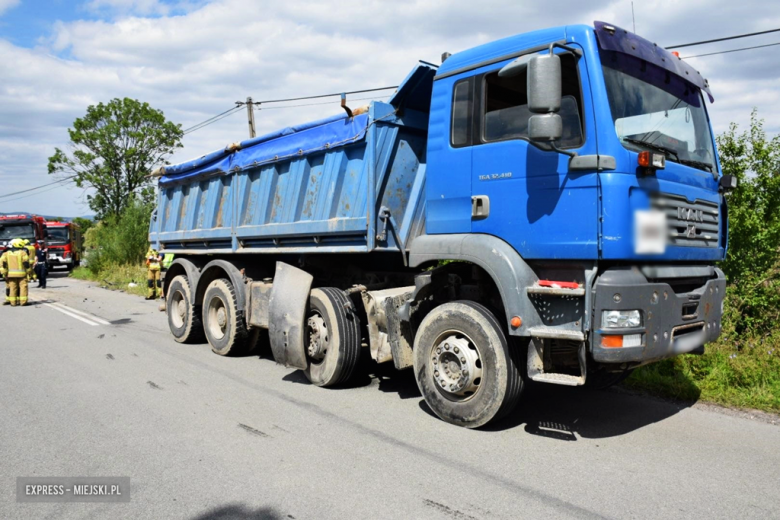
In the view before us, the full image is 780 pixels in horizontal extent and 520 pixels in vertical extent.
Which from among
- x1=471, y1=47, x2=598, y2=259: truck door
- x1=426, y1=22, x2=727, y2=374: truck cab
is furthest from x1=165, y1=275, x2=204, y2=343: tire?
x1=471, y1=47, x2=598, y2=259: truck door

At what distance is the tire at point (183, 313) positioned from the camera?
8992mm

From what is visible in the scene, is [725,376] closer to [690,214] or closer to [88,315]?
[690,214]

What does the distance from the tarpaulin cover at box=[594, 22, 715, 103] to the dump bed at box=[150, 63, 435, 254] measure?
182cm

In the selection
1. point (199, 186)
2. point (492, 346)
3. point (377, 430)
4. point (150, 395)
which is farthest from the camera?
point (199, 186)

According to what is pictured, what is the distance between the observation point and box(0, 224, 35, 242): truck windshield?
25.2 meters

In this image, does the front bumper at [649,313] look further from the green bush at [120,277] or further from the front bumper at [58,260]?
the front bumper at [58,260]

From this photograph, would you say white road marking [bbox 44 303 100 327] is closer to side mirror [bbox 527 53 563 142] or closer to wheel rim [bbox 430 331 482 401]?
wheel rim [bbox 430 331 482 401]

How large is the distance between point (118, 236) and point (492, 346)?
22782 mm

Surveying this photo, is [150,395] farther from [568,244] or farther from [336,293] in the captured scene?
[568,244]

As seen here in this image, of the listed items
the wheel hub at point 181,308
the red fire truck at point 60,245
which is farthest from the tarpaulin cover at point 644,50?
the red fire truck at point 60,245

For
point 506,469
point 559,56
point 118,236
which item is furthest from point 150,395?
point 118,236

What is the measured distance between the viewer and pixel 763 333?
670 cm

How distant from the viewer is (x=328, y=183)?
21.1 feet

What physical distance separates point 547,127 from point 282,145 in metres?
3.99
